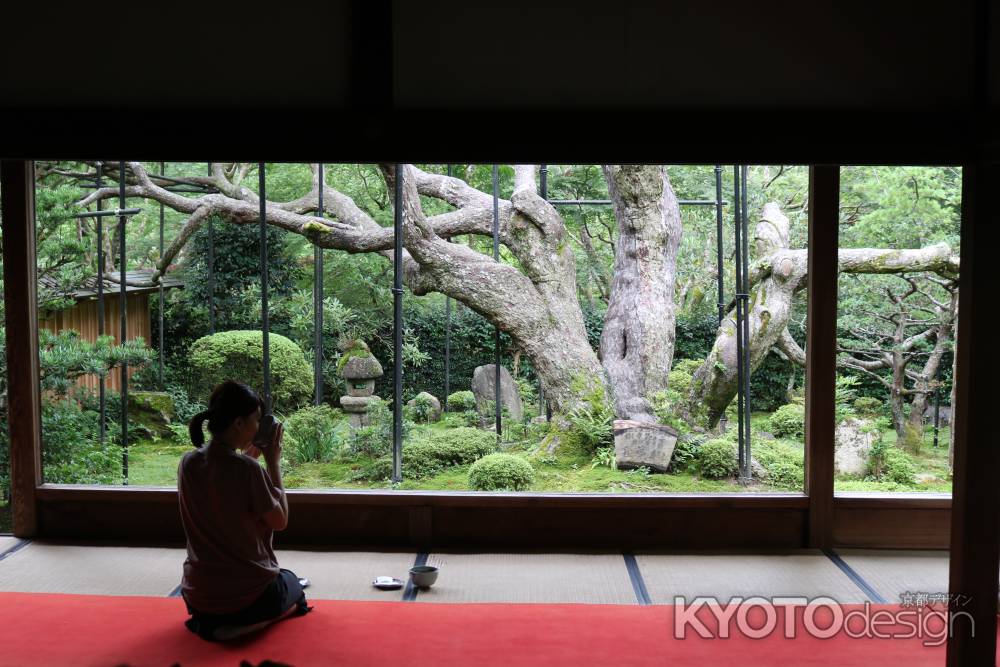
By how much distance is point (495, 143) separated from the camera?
8.50 ft

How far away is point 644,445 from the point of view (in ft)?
21.5

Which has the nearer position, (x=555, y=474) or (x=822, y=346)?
(x=822, y=346)

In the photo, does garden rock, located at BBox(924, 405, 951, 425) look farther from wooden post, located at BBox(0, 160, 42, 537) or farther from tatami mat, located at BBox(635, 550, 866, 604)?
wooden post, located at BBox(0, 160, 42, 537)

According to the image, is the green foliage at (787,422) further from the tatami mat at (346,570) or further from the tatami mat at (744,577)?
the tatami mat at (346,570)

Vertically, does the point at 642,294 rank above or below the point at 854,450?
above

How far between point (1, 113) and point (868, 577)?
153 inches

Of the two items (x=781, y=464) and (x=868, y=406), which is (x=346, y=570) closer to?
(x=781, y=464)

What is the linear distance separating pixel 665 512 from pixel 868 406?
3801 millimetres

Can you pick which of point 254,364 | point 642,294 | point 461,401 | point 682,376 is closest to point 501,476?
point 642,294

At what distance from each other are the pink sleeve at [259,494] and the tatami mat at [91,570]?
100 centimetres

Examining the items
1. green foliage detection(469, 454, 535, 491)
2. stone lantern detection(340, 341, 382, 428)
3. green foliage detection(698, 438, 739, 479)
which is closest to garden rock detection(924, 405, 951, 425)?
green foliage detection(698, 438, 739, 479)

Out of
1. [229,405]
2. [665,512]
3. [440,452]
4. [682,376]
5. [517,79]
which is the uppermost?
[517,79]

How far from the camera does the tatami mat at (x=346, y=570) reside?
3.55 metres

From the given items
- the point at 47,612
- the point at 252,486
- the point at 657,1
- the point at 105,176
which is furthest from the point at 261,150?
the point at 105,176
